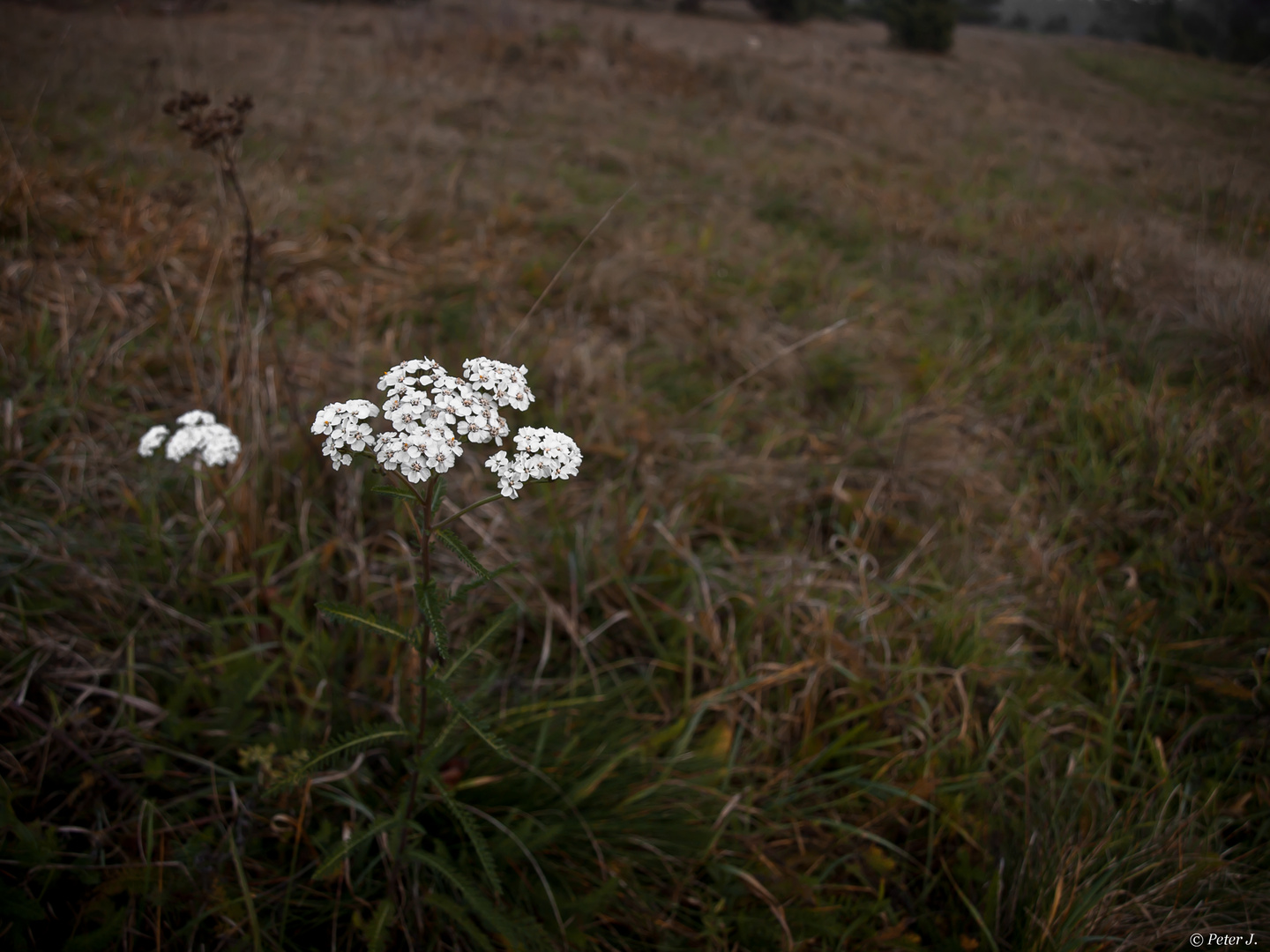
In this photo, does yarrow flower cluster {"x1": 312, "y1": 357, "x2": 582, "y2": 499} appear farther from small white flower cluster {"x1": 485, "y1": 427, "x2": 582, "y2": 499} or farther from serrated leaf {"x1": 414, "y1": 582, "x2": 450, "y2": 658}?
serrated leaf {"x1": 414, "y1": 582, "x2": 450, "y2": 658}

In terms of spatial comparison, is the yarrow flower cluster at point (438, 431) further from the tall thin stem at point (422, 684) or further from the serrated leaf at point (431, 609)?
the serrated leaf at point (431, 609)

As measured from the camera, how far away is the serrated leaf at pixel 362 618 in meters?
1.18

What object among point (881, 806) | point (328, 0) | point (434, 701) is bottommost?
point (881, 806)

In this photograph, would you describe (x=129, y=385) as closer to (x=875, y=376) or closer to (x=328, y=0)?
(x=875, y=376)

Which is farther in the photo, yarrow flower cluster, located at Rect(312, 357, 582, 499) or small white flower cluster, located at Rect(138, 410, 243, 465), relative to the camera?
small white flower cluster, located at Rect(138, 410, 243, 465)

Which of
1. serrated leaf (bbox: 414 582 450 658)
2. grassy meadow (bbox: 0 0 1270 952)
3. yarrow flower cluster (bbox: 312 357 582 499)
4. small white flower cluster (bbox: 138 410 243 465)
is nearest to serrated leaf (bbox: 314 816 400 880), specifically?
grassy meadow (bbox: 0 0 1270 952)

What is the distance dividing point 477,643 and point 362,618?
0.76 feet

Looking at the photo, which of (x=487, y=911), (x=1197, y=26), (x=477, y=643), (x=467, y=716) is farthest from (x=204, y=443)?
(x=1197, y=26)

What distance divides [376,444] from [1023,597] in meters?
2.41

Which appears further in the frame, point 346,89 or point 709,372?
point 346,89

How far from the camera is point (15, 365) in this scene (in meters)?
2.55

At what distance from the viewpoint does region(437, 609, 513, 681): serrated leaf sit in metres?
1.29

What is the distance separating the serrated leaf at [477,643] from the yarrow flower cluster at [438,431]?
0.37 m

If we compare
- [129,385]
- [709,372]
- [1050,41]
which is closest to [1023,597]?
[709,372]
